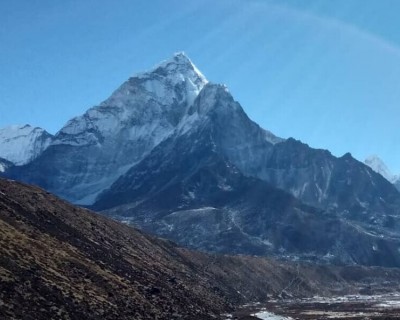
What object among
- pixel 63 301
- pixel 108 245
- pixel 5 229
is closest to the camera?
pixel 63 301

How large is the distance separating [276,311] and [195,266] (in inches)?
1547

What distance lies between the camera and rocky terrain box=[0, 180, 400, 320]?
8256 cm

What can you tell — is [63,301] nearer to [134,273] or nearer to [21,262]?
[21,262]

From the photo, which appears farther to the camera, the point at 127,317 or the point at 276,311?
the point at 276,311

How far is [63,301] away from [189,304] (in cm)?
5107

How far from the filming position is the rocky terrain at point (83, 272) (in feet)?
271

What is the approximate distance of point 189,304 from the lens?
130875mm

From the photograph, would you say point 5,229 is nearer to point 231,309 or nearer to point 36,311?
point 36,311

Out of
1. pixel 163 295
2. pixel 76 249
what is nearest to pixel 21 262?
pixel 76 249

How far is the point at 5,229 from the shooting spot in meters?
101

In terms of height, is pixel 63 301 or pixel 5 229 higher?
pixel 5 229

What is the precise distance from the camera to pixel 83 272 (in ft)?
341

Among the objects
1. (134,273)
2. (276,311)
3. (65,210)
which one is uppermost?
(65,210)

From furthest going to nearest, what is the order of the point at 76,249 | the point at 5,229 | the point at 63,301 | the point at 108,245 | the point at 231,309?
the point at 231,309, the point at 108,245, the point at 76,249, the point at 5,229, the point at 63,301
